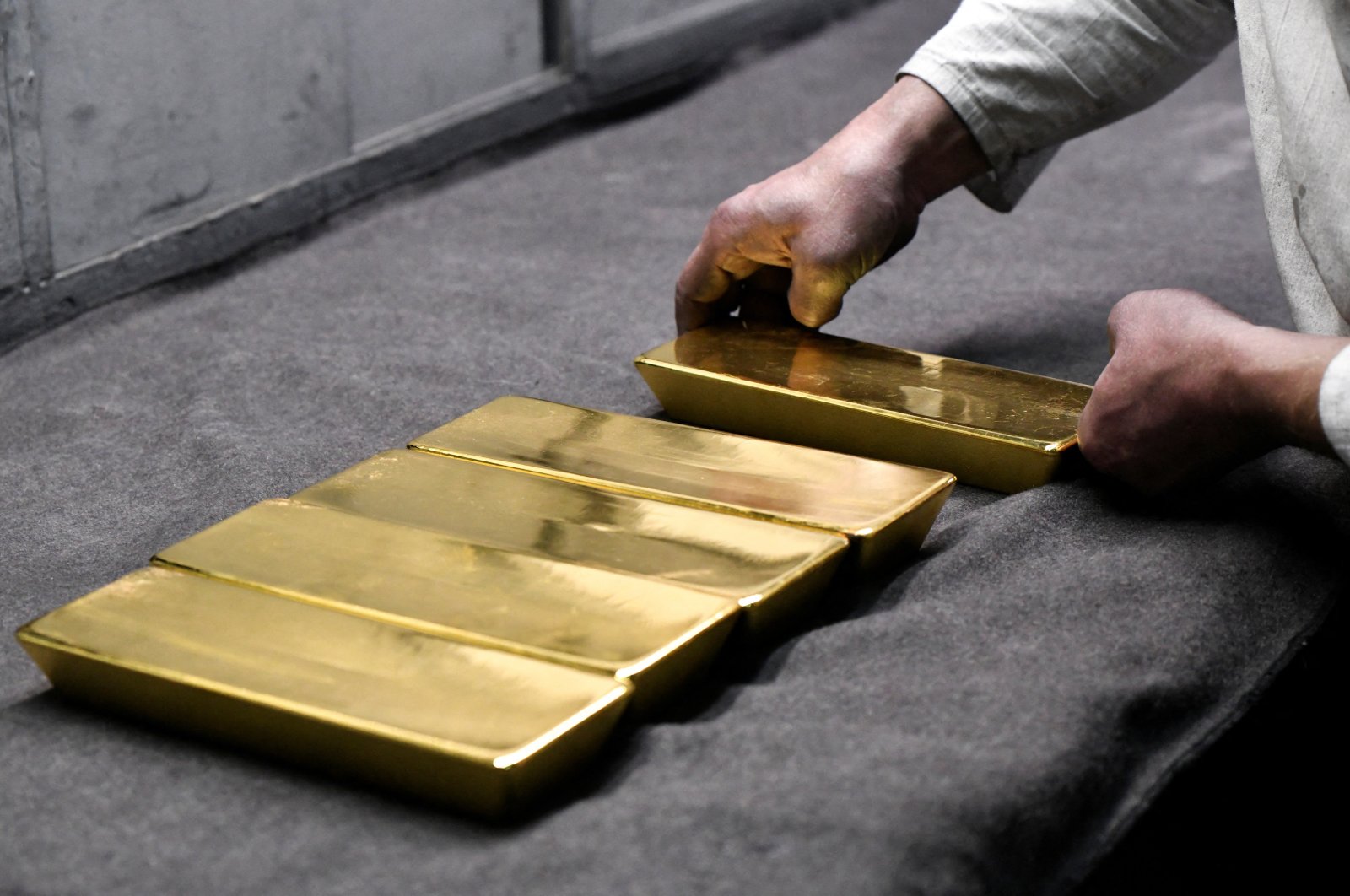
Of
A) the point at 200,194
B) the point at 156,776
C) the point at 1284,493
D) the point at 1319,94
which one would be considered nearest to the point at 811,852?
the point at 156,776

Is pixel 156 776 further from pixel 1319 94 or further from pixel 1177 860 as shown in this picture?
pixel 1319 94

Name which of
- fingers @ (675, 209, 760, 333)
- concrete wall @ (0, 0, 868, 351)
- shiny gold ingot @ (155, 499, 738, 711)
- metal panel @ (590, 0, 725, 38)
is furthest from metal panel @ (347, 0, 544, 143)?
shiny gold ingot @ (155, 499, 738, 711)

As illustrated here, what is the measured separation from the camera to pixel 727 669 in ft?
2.65

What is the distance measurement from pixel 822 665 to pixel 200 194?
1.06 metres

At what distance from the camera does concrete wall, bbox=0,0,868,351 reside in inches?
54.6

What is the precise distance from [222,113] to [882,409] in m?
0.91

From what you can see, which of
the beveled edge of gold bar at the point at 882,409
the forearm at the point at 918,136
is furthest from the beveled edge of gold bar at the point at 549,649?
the forearm at the point at 918,136

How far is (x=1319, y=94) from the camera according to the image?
0.98m

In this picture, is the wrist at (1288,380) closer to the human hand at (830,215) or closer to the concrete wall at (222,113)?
the human hand at (830,215)

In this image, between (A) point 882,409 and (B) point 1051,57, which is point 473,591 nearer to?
(A) point 882,409

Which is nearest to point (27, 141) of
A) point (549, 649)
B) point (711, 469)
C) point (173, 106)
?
point (173, 106)

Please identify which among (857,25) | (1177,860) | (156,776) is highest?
(857,25)

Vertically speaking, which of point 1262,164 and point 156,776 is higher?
point 1262,164

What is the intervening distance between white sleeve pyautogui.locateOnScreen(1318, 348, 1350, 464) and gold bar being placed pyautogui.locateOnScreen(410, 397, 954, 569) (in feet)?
0.72
